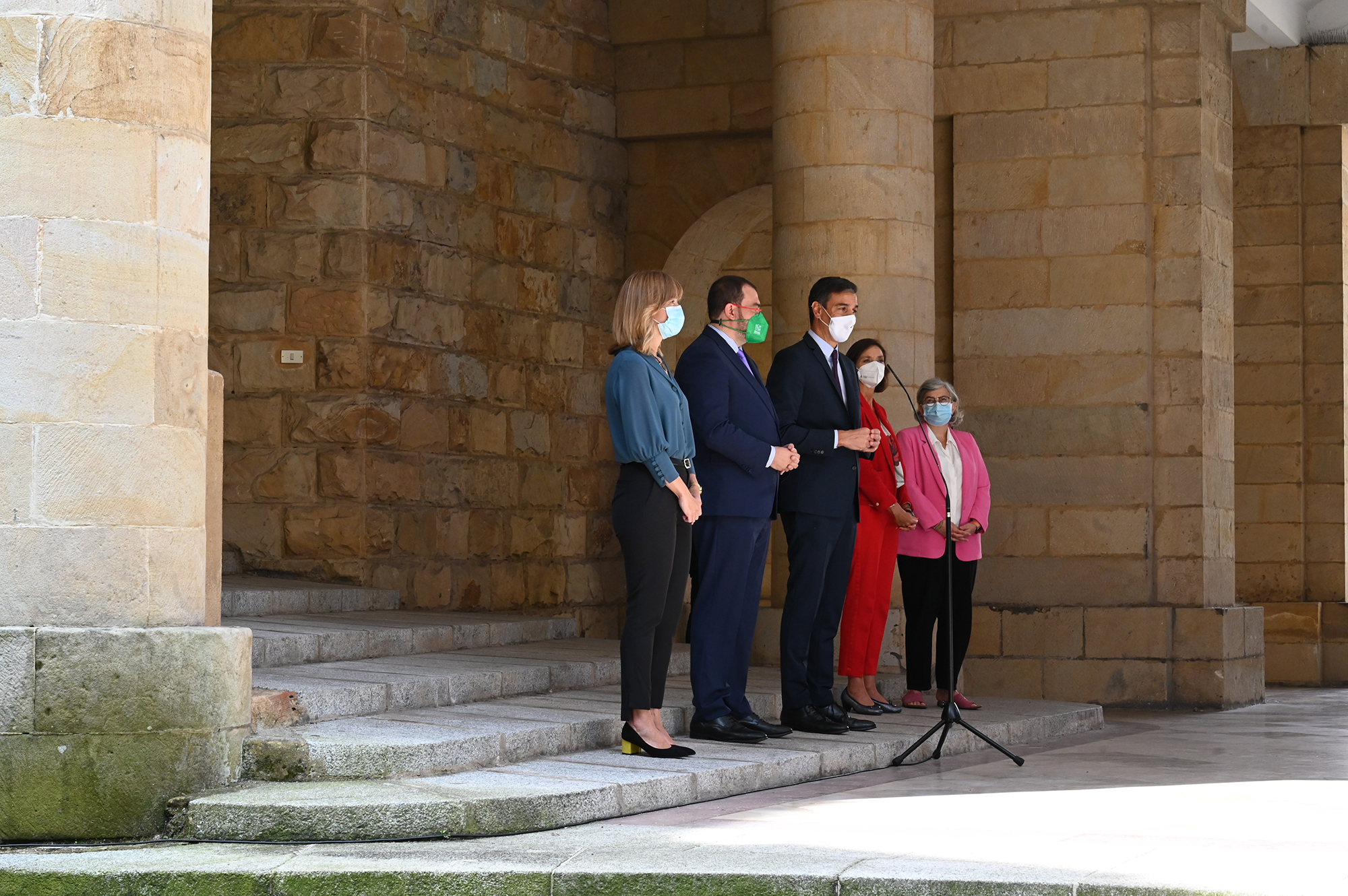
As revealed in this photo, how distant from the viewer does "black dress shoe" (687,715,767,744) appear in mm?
6219

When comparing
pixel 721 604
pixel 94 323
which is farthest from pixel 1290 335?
pixel 94 323

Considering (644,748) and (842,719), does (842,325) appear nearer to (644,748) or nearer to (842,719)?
(842,719)

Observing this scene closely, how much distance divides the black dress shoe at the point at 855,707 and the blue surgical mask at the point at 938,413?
1.25 meters

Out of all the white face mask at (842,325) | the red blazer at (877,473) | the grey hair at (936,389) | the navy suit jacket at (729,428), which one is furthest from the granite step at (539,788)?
the grey hair at (936,389)

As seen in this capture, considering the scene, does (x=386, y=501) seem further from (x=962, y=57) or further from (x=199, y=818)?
(x=199, y=818)

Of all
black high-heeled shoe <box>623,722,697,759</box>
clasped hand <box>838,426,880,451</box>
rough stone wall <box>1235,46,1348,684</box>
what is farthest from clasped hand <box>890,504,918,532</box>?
rough stone wall <box>1235,46,1348,684</box>

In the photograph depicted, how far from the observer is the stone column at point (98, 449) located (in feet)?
15.7

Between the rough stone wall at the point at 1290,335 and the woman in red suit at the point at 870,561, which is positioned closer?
the woman in red suit at the point at 870,561

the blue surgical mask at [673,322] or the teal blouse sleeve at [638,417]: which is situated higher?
the blue surgical mask at [673,322]

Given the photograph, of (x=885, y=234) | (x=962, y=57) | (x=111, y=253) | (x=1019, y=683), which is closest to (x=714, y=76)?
(x=962, y=57)

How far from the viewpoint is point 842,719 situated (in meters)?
6.70

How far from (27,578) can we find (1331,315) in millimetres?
10146

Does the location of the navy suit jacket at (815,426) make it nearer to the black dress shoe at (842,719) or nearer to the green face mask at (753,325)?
the green face mask at (753,325)

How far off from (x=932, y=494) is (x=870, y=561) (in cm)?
48
